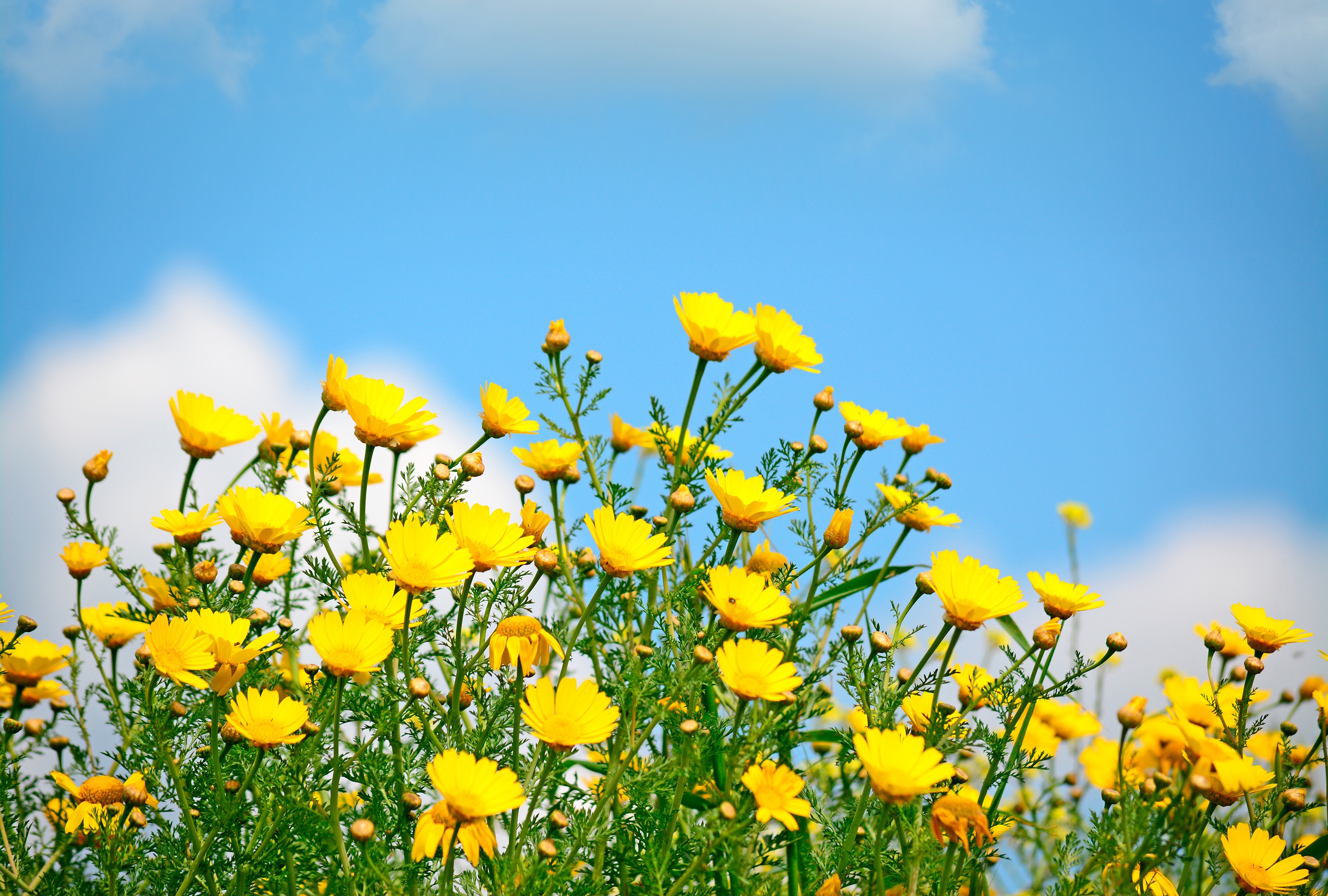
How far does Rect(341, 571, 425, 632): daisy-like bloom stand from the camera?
1395mm

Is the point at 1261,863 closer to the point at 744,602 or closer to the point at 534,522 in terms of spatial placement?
the point at 744,602

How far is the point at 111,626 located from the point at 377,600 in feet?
2.89

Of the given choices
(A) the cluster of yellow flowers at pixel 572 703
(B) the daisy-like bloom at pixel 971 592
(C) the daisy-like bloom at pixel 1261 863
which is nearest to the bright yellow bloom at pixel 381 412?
(A) the cluster of yellow flowers at pixel 572 703

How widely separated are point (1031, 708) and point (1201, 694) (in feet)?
2.39

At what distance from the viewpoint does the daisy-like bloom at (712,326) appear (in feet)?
5.20

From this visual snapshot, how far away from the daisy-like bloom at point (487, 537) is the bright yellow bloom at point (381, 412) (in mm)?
201

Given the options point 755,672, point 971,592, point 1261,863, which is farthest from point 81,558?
point 1261,863

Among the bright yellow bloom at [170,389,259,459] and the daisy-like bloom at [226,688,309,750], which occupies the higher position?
the bright yellow bloom at [170,389,259,459]

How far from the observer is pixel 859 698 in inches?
63.5

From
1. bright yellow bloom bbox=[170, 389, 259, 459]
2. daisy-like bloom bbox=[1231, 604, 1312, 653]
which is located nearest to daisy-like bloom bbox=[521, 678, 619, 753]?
bright yellow bloom bbox=[170, 389, 259, 459]

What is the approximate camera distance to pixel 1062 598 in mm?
1679

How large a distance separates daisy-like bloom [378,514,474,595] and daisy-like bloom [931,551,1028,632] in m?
0.77

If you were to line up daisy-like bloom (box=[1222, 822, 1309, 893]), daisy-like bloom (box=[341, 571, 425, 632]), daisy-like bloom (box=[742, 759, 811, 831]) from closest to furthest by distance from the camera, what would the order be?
daisy-like bloom (box=[742, 759, 811, 831]) → daisy-like bloom (box=[341, 571, 425, 632]) → daisy-like bloom (box=[1222, 822, 1309, 893])

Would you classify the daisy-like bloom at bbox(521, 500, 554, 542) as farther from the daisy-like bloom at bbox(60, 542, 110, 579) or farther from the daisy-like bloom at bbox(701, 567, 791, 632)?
the daisy-like bloom at bbox(60, 542, 110, 579)
